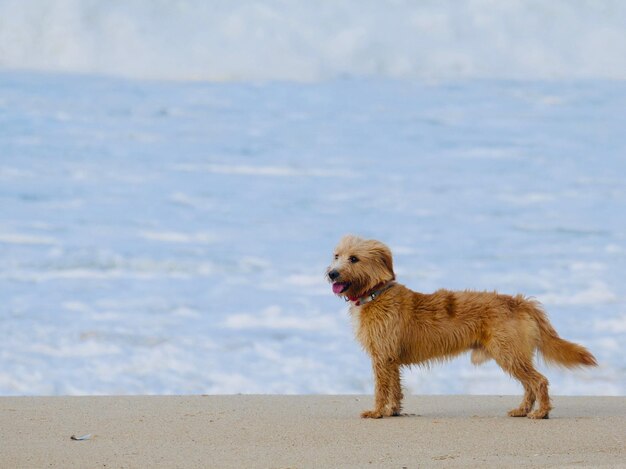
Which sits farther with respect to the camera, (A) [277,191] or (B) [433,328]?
(A) [277,191]

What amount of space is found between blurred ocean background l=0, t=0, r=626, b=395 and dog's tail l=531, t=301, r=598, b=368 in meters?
2.79

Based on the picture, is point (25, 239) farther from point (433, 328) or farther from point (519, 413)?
point (519, 413)

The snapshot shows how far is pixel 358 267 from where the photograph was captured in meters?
5.89

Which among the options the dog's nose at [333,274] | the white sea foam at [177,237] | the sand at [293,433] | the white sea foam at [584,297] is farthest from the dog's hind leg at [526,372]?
the white sea foam at [177,237]

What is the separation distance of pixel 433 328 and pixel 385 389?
43 cm

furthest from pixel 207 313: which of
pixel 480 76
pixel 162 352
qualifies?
pixel 480 76

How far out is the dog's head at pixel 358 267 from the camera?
5875mm

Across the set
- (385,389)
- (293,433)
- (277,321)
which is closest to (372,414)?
(385,389)

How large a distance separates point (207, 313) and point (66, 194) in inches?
189

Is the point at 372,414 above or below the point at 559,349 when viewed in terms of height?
below

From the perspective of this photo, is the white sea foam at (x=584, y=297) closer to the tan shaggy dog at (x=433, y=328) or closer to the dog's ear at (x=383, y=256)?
the tan shaggy dog at (x=433, y=328)

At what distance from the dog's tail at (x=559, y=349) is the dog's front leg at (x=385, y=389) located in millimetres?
810

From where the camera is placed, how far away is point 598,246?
1318 cm

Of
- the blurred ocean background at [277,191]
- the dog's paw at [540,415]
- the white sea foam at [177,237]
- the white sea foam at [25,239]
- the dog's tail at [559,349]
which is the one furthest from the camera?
the white sea foam at [177,237]
